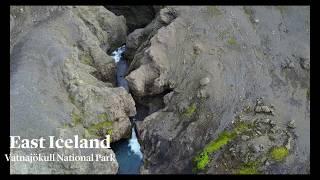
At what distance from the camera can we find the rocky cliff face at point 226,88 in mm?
31312

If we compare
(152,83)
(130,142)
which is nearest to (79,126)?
(130,142)

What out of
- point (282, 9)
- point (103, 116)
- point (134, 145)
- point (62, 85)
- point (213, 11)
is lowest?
point (134, 145)

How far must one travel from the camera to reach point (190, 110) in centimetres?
3484

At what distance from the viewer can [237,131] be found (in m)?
32.2

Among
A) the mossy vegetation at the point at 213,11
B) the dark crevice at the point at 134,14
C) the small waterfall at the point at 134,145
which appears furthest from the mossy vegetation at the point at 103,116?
the dark crevice at the point at 134,14

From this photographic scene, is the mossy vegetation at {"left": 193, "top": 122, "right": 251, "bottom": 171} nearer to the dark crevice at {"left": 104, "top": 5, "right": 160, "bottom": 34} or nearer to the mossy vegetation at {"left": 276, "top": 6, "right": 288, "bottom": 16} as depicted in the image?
the mossy vegetation at {"left": 276, "top": 6, "right": 288, "bottom": 16}

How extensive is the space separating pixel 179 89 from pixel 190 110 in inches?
89.0

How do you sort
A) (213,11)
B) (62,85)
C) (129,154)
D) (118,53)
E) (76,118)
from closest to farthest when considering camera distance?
(76,118)
(62,85)
(129,154)
(213,11)
(118,53)

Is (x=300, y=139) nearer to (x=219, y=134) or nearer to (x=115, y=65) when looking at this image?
(x=219, y=134)

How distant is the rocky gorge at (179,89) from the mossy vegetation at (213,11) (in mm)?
85

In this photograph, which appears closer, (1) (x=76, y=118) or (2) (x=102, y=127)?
(1) (x=76, y=118)

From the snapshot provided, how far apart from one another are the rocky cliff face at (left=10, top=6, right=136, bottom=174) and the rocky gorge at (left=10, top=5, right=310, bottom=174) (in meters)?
0.07

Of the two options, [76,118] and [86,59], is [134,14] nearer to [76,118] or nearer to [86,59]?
[86,59]

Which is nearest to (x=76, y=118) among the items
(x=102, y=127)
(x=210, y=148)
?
(x=102, y=127)
